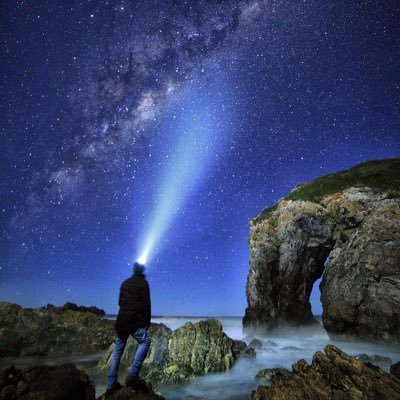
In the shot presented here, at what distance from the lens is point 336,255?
30.4 m

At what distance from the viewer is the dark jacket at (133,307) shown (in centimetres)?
841

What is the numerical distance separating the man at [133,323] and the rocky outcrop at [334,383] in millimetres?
3835

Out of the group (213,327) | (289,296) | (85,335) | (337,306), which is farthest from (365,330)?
(85,335)

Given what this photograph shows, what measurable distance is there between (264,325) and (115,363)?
30.1 metres

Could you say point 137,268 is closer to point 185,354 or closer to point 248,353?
point 185,354

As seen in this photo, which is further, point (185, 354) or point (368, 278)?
point (368, 278)

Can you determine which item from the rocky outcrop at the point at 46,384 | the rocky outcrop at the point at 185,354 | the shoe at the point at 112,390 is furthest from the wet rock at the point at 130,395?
the rocky outcrop at the point at 185,354

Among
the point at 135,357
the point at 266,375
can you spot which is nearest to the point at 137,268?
the point at 135,357

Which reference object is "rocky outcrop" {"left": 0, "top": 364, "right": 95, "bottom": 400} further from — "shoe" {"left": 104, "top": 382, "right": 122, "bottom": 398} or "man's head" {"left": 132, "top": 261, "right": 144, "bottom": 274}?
"man's head" {"left": 132, "top": 261, "right": 144, "bottom": 274}

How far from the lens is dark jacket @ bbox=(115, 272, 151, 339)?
8.41 meters

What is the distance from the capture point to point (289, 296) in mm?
34906

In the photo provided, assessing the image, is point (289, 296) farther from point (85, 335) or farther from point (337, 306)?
point (85, 335)

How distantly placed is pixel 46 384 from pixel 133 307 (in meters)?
3.33

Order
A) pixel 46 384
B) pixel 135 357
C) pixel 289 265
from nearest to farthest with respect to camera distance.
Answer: pixel 135 357
pixel 46 384
pixel 289 265
